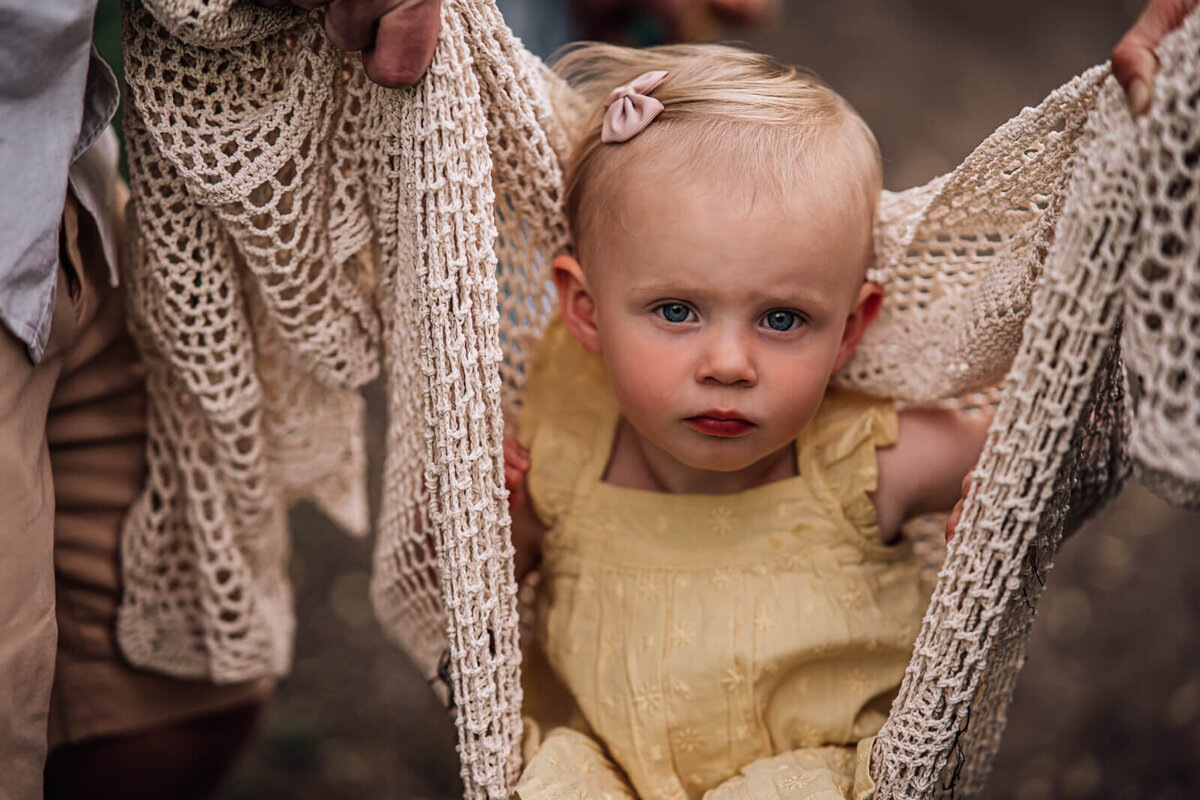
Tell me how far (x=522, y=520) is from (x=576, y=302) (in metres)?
0.29

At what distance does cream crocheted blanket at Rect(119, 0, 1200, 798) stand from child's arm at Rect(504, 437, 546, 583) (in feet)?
0.33

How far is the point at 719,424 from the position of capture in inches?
45.0

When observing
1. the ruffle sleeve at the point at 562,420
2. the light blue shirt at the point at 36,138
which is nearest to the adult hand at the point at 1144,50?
the ruffle sleeve at the point at 562,420

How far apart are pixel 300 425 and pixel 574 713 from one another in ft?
1.67

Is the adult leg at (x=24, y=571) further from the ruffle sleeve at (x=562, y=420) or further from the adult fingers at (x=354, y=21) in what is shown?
the ruffle sleeve at (x=562, y=420)

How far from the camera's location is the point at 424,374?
108 centimetres

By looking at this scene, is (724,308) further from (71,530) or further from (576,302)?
(71,530)

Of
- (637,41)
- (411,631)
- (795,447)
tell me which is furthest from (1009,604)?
(637,41)

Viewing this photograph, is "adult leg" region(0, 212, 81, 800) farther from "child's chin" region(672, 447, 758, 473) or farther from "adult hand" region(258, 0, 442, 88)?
"child's chin" region(672, 447, 758, 473)

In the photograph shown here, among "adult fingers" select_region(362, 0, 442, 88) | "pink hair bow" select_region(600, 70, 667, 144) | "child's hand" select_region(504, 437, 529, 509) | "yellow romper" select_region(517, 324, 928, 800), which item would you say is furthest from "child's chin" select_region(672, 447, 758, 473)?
"adult fingers" select_region(362, 0, 442, 88)

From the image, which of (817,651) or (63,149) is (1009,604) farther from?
(63,149)

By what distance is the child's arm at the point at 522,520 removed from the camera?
4.36 ft

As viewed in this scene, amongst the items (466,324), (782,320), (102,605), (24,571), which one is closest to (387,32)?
(466,324)

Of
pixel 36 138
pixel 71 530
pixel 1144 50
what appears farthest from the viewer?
pixel 71 530
